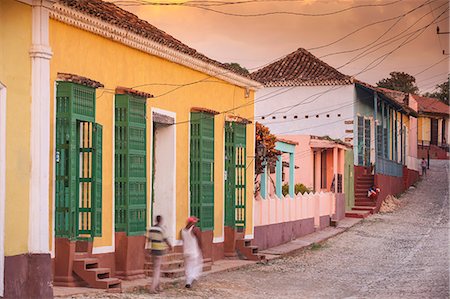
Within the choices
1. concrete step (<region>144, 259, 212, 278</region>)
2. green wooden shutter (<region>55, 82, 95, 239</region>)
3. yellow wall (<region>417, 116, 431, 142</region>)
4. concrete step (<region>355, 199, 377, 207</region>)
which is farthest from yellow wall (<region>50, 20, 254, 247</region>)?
yellow wall (<region>417, 116, 431, 142</region>)

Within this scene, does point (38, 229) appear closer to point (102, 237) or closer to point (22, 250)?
point (22, 250)

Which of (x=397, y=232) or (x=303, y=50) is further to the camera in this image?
(x=303, y=50)

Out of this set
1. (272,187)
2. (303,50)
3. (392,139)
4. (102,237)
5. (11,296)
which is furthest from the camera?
(392,139)

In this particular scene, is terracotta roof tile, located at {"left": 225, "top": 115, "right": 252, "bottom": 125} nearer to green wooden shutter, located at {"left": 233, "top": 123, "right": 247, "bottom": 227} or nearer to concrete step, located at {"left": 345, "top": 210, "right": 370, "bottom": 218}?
green wooden shutter, located at {"left": 233, "top": 123, "right": 247, "bottom": 227}

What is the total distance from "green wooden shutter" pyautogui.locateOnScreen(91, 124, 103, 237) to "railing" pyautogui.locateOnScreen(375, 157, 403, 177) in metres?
23.5

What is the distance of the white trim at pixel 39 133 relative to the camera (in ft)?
38.7

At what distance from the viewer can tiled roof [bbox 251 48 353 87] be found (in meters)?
35.3

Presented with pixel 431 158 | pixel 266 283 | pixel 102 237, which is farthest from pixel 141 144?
pixel 431 158

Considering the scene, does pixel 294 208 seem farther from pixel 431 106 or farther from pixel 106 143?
pixel 431 106

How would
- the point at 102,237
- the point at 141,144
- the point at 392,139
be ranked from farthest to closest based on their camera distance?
the point at 392,139, the point at 141,144, the point at 102,237

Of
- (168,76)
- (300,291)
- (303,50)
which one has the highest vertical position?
(303,50)

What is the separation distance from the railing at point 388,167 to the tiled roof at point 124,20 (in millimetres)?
17183

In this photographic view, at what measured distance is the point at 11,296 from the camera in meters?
11.4

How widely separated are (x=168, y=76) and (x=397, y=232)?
1351 centimetres
